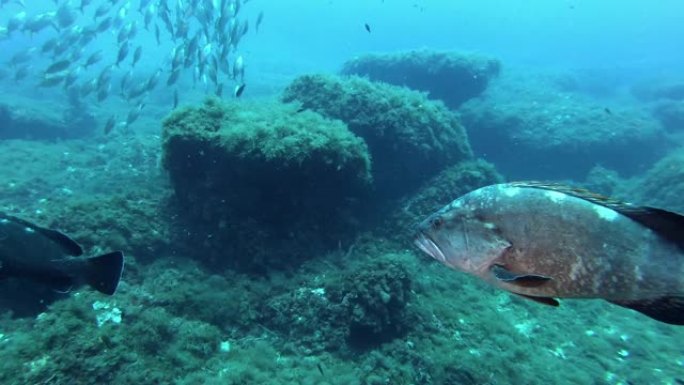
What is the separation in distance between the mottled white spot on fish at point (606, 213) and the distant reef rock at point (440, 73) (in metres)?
18.8

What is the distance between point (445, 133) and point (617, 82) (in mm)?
37485

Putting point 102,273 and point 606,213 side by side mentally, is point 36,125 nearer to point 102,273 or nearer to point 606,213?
point 102,273

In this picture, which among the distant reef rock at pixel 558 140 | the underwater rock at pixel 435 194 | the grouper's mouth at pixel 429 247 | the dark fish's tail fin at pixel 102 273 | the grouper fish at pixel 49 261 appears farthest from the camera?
the distant reef rock at pixel 558 140

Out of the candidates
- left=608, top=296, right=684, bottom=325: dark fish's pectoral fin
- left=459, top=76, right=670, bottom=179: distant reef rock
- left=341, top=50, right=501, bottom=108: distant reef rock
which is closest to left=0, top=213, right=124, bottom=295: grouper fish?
left=608, top=296, right=684, bottom=325: dark fish's pectoral fin

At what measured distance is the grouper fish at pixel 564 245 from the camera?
6.41 ft

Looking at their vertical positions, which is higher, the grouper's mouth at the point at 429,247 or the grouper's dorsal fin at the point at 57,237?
the grouper's mouth at the point at 429,247

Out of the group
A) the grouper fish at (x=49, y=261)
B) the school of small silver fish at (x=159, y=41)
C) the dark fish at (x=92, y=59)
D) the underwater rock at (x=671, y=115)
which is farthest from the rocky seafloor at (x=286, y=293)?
the underwater rock at (x=671, y=115)

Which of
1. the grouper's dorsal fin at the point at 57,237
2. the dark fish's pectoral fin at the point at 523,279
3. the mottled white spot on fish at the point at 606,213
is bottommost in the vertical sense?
the grouper's dorsal fin at the point at 57,237

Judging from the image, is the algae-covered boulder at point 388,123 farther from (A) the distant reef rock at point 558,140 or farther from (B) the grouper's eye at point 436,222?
(B) the grouper's eye at point 436,222

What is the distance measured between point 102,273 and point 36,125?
17415 millimetres

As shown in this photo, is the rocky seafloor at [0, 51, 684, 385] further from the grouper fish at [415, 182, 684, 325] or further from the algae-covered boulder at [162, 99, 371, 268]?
the grouper fish at [415, 182, 684, 325]

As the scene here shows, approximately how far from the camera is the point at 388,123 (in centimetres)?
1077

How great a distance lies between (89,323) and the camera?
4.79 meters

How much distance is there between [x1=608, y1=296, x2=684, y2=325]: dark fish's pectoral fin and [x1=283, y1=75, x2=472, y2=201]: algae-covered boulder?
8903 mm
